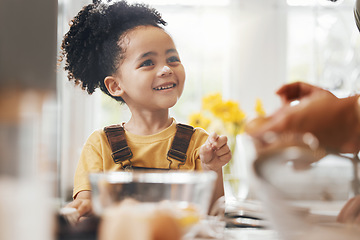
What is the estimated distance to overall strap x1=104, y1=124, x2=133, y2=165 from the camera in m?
0.53

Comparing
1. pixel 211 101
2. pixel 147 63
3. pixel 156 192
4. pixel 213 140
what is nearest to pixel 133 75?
pixel 147 63

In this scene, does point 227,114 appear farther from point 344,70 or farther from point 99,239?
point 344,70

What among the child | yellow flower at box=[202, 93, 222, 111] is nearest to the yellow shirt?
the child

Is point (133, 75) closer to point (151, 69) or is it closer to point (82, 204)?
point (151, 69)

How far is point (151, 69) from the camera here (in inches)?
21.3

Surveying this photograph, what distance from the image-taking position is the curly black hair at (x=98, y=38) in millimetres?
554

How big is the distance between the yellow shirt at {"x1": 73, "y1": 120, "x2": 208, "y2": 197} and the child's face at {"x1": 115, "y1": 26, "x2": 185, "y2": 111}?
46mm

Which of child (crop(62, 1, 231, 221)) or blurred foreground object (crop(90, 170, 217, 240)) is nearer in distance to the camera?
blurred foreground object (crop(90, 170, 217, 240))

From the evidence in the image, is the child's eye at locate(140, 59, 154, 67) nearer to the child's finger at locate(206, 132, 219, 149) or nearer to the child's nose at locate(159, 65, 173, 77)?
the child's nose at locate(159, 65, 173, 77)

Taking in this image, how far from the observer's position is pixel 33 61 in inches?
8.8

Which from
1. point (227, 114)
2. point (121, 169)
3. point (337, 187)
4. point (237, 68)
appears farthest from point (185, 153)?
point (237, 68)

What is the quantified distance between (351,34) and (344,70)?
0.56 feet

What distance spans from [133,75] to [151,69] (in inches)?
1.1

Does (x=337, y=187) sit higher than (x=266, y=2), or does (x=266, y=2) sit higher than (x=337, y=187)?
(x=266, y=2)
